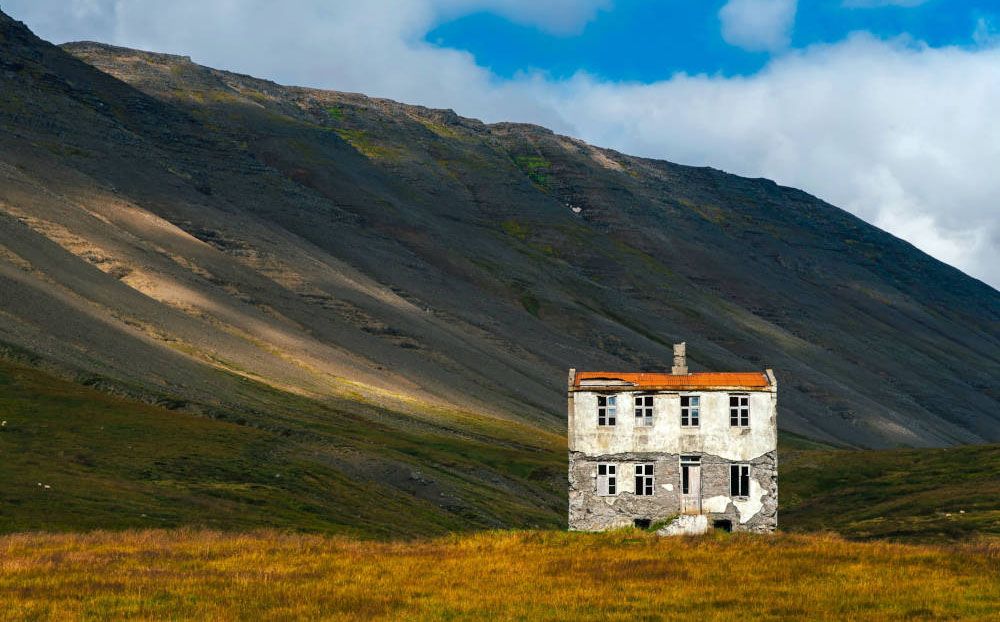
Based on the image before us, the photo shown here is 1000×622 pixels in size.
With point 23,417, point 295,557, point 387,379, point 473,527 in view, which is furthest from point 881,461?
point 295,557

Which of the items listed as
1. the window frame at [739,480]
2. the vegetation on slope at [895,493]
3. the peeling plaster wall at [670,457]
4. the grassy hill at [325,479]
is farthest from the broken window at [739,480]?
the vegetation on slope at [895,493]

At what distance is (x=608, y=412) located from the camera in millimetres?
58500

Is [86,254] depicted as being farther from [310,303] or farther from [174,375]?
[174,375]

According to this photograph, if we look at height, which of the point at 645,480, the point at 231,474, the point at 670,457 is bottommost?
the point at 645,480

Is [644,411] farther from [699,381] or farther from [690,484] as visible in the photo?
[690,484]

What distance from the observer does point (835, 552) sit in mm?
42719

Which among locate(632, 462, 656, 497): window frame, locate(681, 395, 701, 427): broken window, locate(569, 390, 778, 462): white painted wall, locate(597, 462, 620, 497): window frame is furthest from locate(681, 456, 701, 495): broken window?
locate(597, 462, 620, 497): window frame

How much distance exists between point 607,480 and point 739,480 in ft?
18.4

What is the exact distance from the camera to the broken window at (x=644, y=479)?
5759 cm

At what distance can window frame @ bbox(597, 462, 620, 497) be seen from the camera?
190ft

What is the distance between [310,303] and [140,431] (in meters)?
103

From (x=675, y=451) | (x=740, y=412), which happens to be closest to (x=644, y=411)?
(x=675, y=451)

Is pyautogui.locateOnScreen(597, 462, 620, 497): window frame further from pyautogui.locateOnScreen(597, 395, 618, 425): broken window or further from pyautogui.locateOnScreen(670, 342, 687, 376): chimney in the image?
pyautogui.locateOnScreen(670, 342, 687, 376): chimney

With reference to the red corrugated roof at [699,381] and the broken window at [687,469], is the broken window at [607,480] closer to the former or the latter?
the broken window at [687,469]
